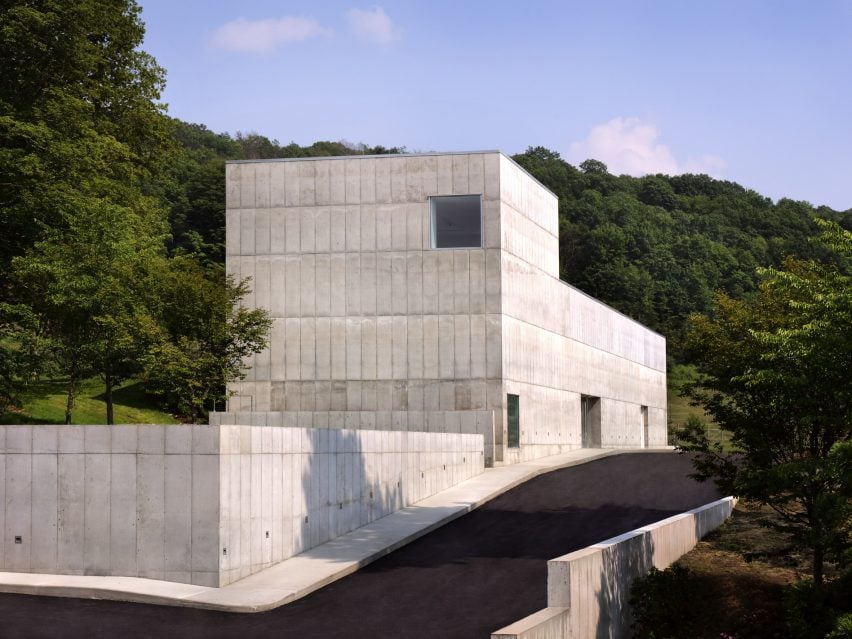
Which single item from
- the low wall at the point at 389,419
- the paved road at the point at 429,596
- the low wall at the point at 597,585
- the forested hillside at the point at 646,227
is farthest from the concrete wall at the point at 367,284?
the forested hillside at the point at 646,227

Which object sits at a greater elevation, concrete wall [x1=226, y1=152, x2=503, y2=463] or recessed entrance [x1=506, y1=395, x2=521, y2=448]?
concrete wall [x1=226, y1=152, x2=503, y2=463]

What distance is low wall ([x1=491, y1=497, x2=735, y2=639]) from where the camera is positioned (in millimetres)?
14084

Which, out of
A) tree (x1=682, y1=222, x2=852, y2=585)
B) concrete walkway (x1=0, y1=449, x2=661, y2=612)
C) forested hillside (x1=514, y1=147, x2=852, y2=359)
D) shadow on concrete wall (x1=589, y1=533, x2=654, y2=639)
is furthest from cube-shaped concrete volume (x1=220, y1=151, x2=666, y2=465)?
forested hillside (x1=514, y1=147, x2=852, y2=359)

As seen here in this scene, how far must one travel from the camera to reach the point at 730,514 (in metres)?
27.5

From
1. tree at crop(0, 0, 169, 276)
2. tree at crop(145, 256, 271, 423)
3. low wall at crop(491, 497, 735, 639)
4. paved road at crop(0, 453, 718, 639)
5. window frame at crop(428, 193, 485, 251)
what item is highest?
tree at crop(0, 0, 169, 276)

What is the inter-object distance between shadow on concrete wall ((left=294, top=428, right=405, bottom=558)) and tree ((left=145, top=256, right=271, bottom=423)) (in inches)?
499

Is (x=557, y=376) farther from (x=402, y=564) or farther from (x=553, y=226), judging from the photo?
(x=402, y=564)

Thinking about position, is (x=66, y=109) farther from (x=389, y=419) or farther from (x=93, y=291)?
(x=389, y=419)

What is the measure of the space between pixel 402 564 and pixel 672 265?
116950 millimetres

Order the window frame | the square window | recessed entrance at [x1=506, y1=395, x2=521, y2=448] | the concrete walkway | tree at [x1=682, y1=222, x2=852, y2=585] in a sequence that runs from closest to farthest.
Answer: tree at [x1=682, y1=222, x2=852, y2=585]
the concrete walkway
the window frame
the square window
recessed entrance at [x1=506, y1=395, x2=521, y2=448]

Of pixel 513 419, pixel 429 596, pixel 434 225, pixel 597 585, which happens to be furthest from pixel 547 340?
pixel 597 585

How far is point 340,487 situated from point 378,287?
22.3 metres

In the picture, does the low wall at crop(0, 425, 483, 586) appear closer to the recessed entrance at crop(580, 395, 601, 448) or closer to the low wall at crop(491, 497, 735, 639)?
the low wall at crop(491, 497, 735, 639)

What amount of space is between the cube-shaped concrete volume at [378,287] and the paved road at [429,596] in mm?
15772
